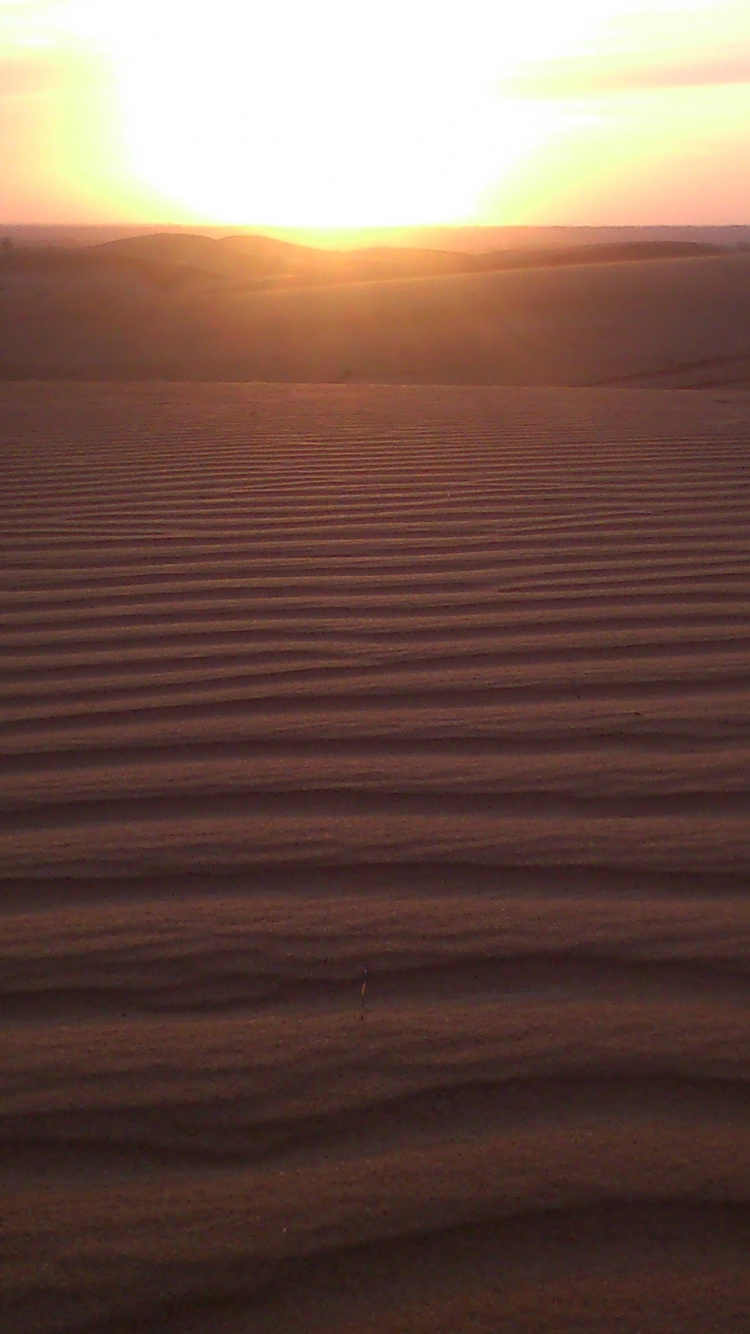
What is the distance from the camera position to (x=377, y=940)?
182 cm

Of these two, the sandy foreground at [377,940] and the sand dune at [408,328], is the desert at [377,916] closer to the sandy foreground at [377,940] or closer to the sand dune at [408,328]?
the sandy foreground at [377,940]

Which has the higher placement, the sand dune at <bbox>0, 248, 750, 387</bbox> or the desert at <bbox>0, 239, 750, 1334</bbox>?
the sand dune at <bbox>0, 248, 750, 387</bbox>

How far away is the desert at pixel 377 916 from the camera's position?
1314 millimetres

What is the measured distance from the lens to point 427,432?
6.34m

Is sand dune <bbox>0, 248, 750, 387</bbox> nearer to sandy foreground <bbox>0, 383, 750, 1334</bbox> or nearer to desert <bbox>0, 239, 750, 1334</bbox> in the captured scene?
desert <bbox>0, 239, 750, 1334</bbox>

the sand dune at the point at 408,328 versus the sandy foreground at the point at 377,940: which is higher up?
the sand dune at the point at 408,328

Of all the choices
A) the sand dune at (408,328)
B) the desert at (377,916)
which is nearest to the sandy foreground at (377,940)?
the desert at (377,916)

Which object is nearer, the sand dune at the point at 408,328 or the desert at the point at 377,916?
the desert at the point at 377,916

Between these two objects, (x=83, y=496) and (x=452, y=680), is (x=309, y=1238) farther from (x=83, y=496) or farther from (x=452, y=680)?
(x=83, y=496)

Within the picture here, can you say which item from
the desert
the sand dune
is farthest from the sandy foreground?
the sand dune

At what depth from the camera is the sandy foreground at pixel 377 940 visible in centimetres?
131

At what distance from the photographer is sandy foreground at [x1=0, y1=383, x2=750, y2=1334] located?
1310mm

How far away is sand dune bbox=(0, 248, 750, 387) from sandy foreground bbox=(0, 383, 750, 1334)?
9.80 metres

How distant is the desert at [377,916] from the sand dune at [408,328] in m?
9.20
